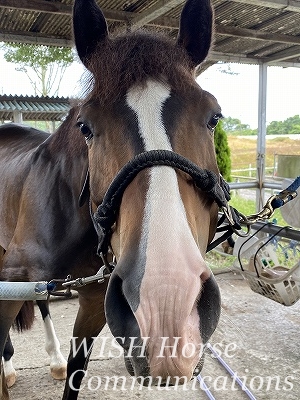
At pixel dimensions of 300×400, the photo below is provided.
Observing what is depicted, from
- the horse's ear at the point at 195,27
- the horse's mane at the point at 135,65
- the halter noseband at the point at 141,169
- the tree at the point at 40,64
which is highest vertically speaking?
the tree at the point at 40,64

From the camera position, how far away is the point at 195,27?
4.15ft

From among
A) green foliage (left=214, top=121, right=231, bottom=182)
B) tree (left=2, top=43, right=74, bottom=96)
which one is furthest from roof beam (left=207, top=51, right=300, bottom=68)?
tree (left=2, top=43, right=74, bottom=96)

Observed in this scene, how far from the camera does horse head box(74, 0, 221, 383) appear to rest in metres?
0.80

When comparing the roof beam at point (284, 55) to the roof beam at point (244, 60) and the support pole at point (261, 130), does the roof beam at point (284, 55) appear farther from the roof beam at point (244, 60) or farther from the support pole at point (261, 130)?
the support pole at point (261, 130)

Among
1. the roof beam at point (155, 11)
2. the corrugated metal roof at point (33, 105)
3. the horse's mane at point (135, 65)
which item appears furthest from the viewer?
the corrugated metal roof at point (33, 105)

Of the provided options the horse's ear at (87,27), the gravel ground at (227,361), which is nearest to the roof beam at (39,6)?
the horse's ear at (87,27)

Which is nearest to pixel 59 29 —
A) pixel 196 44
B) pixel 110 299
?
pixel 196 44

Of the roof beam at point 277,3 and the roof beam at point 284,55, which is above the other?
the roof beam at point 284,55

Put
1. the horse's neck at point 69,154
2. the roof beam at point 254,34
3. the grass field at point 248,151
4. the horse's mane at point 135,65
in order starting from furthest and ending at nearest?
the grass field at point 248,151
the roof beam at point 254,34
the horse's neck at point 69,154
the horse's mane at point 135,65

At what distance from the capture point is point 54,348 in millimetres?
2570

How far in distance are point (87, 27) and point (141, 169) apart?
2.10 feet

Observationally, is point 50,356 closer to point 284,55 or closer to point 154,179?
point 154,179

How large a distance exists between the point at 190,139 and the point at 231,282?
338 centimetres

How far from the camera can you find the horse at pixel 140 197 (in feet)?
2.64
